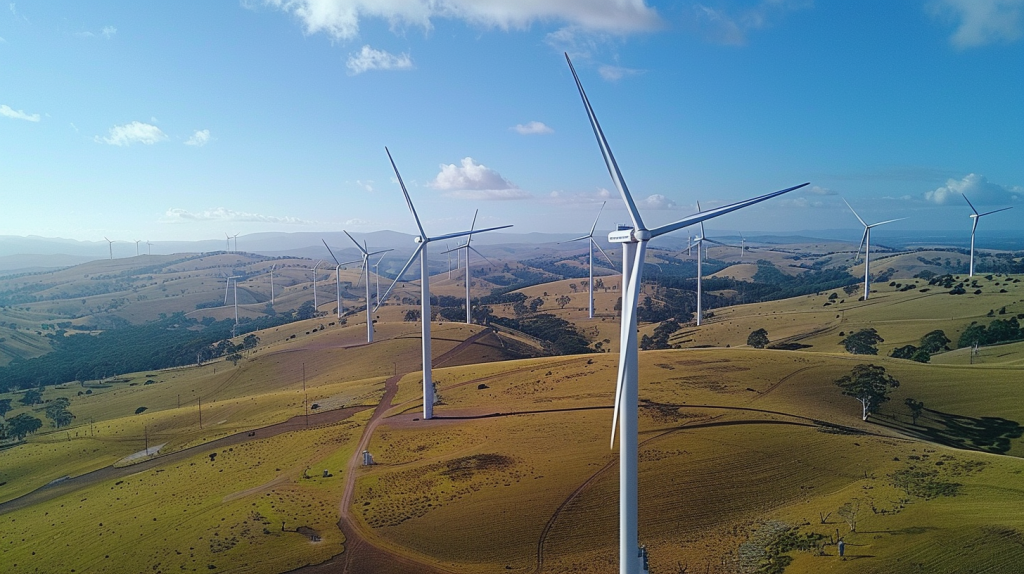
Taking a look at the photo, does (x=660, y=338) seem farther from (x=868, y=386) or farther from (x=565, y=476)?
(x=565, y=476)

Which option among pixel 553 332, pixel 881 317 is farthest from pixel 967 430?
pixel 553 332

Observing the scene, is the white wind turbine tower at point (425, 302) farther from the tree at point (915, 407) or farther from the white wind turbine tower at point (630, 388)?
the tree at point (915, 407)

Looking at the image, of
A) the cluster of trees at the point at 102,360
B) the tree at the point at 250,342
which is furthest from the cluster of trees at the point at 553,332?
the cluster of trees at the point at 102,360

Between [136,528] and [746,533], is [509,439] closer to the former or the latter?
[746,533]

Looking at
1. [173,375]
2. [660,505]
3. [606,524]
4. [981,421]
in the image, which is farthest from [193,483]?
[173,375]

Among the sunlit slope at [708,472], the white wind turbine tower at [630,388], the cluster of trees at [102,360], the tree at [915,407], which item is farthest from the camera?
the cluster of trees at [102,360]

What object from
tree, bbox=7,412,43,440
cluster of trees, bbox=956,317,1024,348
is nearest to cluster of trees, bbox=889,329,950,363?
cluster of trees, bbox=956,317,1024,348
